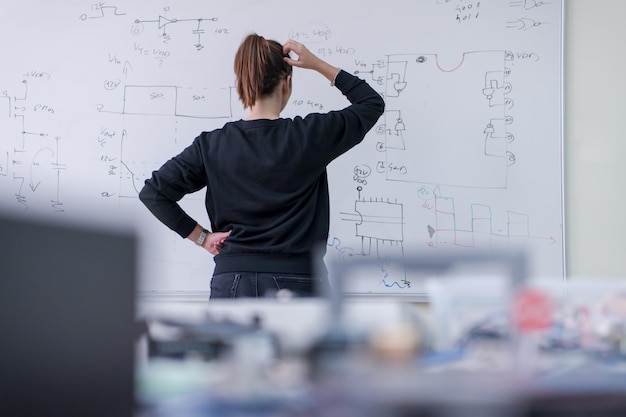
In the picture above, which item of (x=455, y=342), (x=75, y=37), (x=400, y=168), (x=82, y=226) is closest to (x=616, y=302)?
(x=455, y=342)

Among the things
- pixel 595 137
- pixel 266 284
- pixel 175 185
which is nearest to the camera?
pixel 266 284

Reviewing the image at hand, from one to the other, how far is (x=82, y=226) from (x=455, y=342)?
0.35 meters

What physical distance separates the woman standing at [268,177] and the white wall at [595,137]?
1.38m

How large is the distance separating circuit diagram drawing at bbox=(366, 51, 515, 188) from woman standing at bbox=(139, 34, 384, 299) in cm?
109

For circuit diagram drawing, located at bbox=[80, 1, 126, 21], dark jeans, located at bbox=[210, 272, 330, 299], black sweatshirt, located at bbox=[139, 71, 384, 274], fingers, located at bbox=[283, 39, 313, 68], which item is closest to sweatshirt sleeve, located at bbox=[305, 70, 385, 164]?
black sweatshirt, located at bbox=[139, 71, 384, 274]

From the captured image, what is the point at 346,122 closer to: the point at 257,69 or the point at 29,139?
the point at 257,69

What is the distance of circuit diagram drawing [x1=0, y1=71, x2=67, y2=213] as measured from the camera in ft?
10.0

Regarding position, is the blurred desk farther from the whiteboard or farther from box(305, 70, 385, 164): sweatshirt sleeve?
the whiteboard

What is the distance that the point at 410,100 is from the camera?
9.83 feet

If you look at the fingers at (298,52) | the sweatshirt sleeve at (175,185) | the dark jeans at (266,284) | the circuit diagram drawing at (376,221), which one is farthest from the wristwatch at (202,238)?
the circuit diagram drawing at (376,221)

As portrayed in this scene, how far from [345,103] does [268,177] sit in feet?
4.14

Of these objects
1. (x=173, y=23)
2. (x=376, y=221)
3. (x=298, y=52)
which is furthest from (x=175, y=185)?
(x=173, y=23)

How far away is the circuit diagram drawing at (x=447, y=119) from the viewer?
9.70 feet

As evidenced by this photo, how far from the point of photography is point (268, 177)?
70.8 inches
